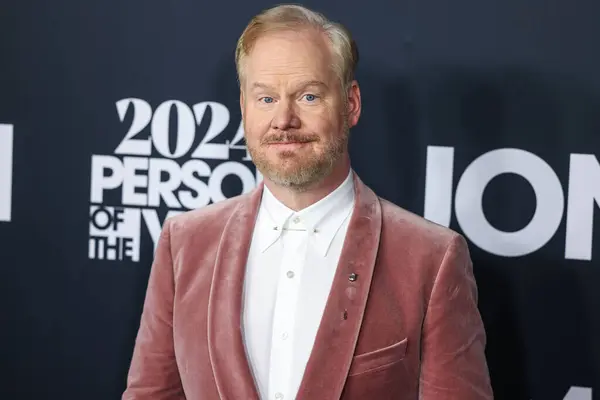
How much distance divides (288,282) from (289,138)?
27 centimetres

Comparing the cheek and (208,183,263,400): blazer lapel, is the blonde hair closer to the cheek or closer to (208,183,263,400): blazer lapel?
the cheek

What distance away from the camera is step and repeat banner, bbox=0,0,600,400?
2.31m

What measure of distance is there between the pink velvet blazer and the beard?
0.40 feet

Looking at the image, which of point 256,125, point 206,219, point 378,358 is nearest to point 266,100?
point 256,125

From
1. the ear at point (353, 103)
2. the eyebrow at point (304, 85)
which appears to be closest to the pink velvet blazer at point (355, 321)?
the ear at point (353, 103)

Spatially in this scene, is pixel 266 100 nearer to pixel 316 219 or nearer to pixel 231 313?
pixel 316 219

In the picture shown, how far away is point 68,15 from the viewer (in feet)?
8.38

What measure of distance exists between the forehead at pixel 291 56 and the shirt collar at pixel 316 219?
237mm

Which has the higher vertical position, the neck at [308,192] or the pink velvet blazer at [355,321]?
the neck at [308,192]

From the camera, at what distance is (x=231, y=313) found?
167 cm

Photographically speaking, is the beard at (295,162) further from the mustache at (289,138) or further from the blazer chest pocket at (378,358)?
the blazer chest pocket at (378,358)

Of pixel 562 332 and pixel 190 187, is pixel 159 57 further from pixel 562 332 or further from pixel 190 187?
pixel 562 332

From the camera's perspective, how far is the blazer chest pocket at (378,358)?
165cm

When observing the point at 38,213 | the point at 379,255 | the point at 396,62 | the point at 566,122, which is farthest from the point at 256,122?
the point at 38,213
